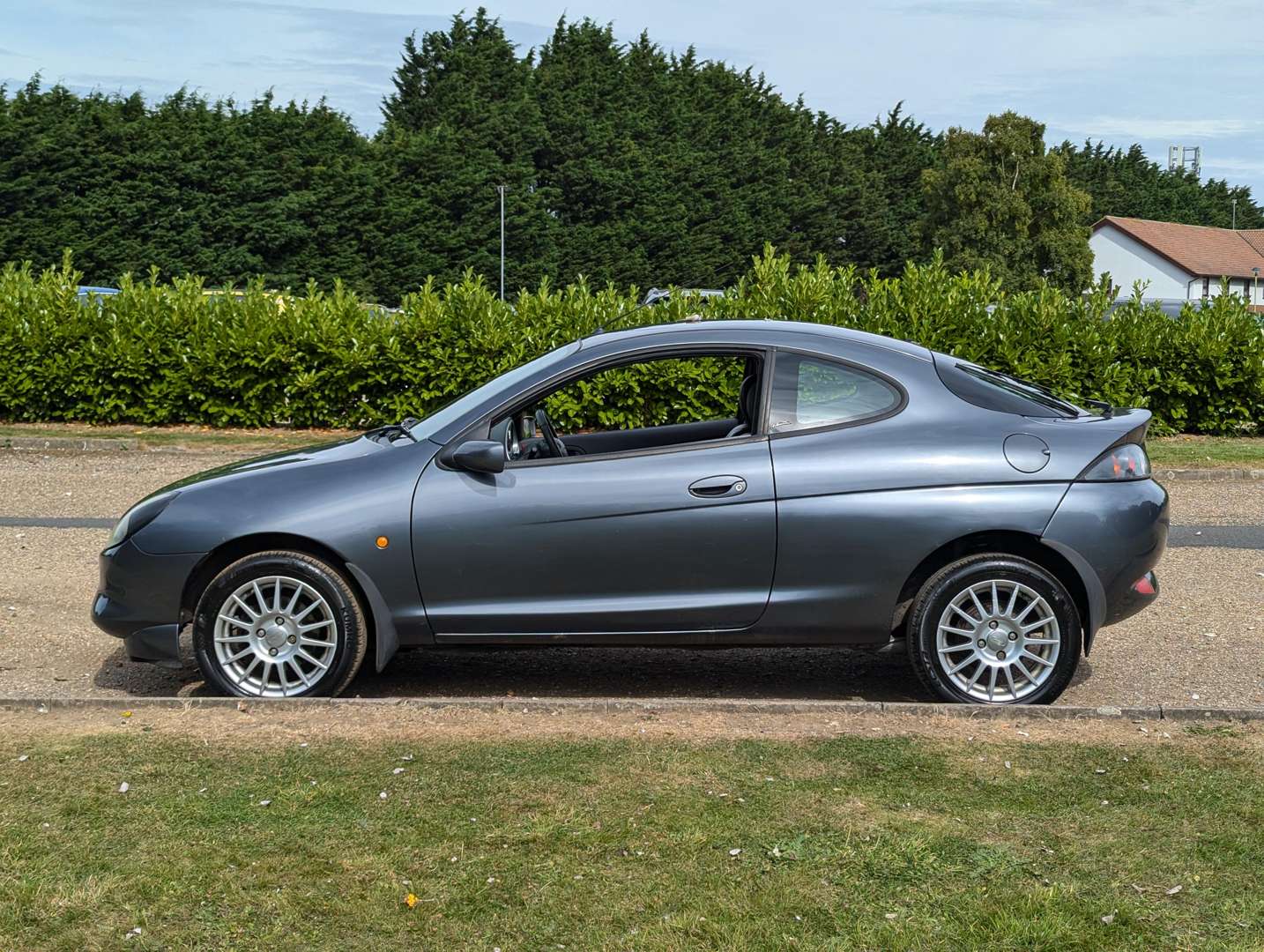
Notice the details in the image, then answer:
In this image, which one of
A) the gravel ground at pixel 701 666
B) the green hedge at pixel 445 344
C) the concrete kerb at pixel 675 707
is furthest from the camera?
the green hedge at pixel 445 344

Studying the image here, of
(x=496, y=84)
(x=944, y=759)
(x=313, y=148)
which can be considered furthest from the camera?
(x=496, y=84)

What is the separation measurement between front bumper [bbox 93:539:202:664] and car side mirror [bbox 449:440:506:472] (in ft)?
3.85

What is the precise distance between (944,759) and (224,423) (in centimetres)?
1331

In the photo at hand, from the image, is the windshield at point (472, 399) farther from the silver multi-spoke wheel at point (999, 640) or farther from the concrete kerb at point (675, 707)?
the silver multi-spoke wheel at point (999, 640)

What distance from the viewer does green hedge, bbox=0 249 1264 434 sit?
54.6 feet

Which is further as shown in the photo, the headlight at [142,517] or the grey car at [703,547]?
the headlight at [142,517]

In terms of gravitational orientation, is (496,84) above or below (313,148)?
above

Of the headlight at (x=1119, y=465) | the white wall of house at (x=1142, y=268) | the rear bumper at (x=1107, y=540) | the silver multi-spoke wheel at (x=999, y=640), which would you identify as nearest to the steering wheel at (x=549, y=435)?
the silver multi-spoke wheel at (x=999, y=640)

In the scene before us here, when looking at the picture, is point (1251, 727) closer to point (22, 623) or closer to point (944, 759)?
point (944, 759)

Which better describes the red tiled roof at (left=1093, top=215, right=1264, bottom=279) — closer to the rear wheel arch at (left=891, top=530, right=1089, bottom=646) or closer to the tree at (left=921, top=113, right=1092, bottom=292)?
the tree at (left=921, top=113, right=1092, bottom=292)

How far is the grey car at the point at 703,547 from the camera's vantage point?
6.00m

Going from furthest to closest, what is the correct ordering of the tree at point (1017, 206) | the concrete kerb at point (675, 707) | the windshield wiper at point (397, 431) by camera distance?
the tree at point (1017, 206), the windshield wiper at point (397, 431), the concrete kerb at point (675, 707)

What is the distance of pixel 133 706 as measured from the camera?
5957 millimetres

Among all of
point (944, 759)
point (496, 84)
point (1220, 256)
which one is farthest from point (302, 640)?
point (1220, 256)
